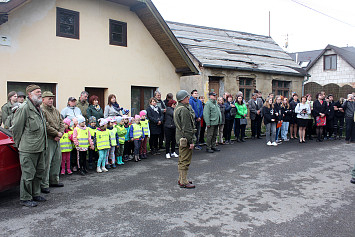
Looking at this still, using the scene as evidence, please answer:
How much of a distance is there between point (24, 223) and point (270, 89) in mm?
16824

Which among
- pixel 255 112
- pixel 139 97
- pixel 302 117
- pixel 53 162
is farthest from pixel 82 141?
pixel 302 117

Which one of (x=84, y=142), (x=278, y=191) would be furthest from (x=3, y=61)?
(x=278, y=191)

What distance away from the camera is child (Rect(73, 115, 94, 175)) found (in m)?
7.41

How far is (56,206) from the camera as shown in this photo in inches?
210

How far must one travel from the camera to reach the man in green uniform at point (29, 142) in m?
5.33

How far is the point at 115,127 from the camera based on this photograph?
849 centimetres

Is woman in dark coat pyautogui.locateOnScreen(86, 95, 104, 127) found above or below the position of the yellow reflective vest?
above

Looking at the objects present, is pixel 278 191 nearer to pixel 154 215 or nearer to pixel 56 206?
pixel 154 215

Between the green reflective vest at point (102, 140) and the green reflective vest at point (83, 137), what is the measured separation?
1.02ft

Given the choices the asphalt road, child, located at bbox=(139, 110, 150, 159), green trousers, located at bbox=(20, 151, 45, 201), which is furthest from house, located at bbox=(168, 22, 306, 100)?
green trousers, located at bbox=(20, 151, 45, 201)

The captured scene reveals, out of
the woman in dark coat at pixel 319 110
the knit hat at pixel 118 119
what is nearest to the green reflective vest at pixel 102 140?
the knit hat at pixel 118 119

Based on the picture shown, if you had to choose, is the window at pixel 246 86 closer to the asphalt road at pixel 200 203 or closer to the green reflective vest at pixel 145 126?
the asphalt road at pixel 200 203

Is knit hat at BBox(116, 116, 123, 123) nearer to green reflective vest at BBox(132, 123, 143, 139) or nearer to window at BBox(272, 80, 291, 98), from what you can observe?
green reflective vest at BBox(132, 123, 143, 139)

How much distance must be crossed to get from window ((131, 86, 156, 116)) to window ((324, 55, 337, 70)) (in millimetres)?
30597
